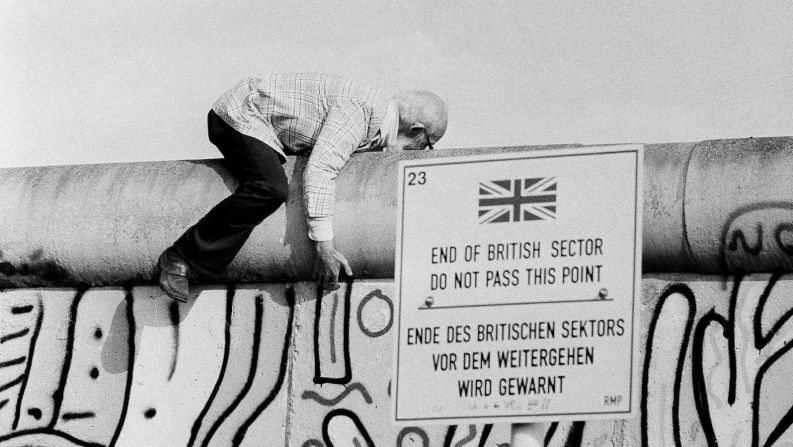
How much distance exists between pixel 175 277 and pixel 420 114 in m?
1.58

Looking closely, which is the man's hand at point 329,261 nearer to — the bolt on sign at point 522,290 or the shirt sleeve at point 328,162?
the shirt sleeve at point 328,162

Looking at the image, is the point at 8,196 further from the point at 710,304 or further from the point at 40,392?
the point at 710,304

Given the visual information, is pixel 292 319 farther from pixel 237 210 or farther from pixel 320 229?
pixel 237 210

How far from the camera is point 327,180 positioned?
806cm

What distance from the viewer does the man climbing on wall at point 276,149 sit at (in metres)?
8.05

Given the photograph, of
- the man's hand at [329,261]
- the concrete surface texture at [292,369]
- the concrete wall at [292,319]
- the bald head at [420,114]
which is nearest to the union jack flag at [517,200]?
the concrete surface texture at [292,369]

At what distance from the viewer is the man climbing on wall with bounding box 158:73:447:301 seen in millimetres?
8055

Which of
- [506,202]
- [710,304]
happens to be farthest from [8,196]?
[506,202]

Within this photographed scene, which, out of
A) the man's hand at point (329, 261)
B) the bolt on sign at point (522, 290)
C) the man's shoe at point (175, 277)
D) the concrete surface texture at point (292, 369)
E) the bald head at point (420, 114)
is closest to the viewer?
the bolt on sign at point (522, 290)

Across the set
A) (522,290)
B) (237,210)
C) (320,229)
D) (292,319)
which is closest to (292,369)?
(292,319)

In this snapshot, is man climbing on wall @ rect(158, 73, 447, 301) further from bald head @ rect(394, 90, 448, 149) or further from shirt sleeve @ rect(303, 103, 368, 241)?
bald head @ rect(394, 90, 448, 149)

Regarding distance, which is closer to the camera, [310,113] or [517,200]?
[517,200]

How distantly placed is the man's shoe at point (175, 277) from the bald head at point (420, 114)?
139 centimetres

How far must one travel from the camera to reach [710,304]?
7.49m
